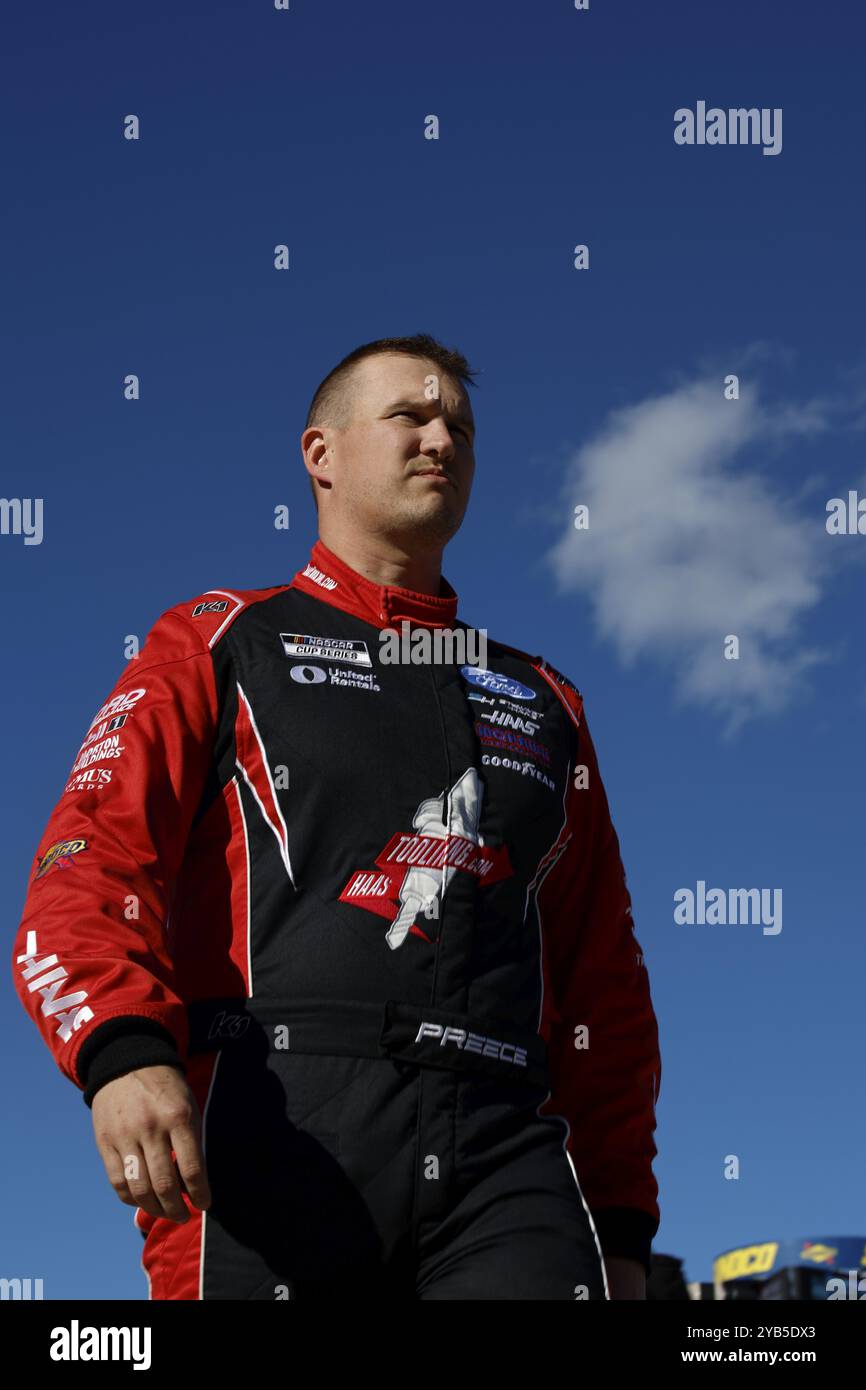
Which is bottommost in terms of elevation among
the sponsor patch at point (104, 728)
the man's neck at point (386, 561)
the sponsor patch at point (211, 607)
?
the sponsor patch at point (104, 728)

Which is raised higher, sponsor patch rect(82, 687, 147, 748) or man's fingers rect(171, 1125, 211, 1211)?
sponsor patch rect(82, 687, 147, 748)

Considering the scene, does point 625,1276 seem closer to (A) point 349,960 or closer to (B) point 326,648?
(A) point 349,960

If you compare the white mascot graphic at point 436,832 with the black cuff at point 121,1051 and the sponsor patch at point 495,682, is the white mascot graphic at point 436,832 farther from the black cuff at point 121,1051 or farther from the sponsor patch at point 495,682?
the black cuff at point 121,1051

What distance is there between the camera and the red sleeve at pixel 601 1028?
3.93 m

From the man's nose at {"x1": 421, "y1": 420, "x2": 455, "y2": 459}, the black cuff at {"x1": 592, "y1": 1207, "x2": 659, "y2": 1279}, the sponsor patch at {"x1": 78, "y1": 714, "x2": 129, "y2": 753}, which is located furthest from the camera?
the man's nose at {"x1": 421, "y1": 420, "x2": 455, "y2": 459}

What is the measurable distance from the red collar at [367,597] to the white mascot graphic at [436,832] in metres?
0.63

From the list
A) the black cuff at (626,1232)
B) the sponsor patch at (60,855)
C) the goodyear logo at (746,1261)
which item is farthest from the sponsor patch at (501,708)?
the goodyear logo at (746,1261)

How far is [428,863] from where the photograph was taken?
3607mm

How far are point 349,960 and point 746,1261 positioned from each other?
59.4 meters

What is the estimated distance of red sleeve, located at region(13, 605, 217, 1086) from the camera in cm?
→ 317

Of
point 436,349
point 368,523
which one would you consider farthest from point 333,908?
point 436,349

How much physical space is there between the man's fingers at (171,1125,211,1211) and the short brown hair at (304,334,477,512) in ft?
7.63

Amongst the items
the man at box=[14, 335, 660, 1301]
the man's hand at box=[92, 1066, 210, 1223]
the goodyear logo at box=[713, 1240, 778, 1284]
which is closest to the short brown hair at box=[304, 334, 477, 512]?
the man at box=[14, 335, 660, 1301]

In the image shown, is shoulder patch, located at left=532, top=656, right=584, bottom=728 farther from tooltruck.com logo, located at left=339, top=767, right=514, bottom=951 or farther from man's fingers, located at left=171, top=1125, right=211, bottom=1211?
man's fingers, located at left=171, top=1125, right=211, bottom=1211
